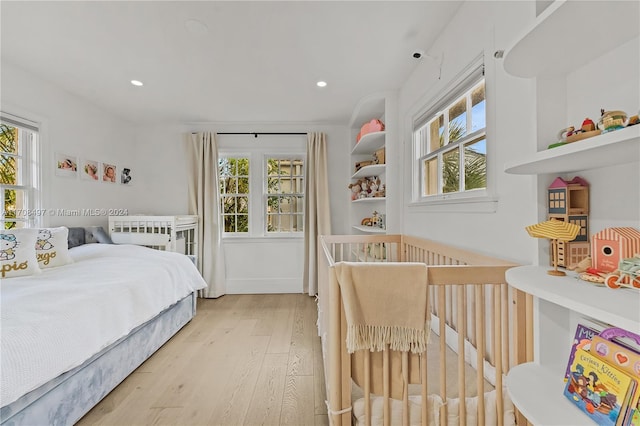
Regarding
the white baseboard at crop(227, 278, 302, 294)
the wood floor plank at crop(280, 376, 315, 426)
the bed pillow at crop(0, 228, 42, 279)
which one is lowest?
the wood floor plank at crop(280, 376, 315, 426)

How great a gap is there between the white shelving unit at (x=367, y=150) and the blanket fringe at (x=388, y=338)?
1853 millimetres

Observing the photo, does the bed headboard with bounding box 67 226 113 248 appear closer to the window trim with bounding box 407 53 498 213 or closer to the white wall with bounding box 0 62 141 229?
the white wall with bounding box 0 62 141 229

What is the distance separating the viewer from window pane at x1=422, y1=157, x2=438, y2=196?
220cm

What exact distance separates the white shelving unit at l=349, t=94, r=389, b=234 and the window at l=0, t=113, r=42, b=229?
308 centimetres

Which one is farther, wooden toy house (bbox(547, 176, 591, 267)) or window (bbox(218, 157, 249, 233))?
window (bbox(218, 157, 249, 233))

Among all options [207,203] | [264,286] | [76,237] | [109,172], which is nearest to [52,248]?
[76,237]

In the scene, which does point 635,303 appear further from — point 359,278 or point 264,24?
point 264,24

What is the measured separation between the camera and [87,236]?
2.82 metres

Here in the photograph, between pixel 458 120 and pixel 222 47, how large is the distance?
1729 mm

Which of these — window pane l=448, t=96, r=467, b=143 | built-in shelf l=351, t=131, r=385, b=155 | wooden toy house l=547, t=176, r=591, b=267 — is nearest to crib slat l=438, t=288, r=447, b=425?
wooden toy house l=547, t=176, r=591, b=267

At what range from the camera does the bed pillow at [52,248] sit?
2.04 meters

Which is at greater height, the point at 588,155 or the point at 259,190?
the point at 259,190

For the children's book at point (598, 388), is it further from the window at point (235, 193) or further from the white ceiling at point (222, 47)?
the window at point (235, 193)

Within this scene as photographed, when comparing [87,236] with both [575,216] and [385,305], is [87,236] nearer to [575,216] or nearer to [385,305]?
[385,305]
